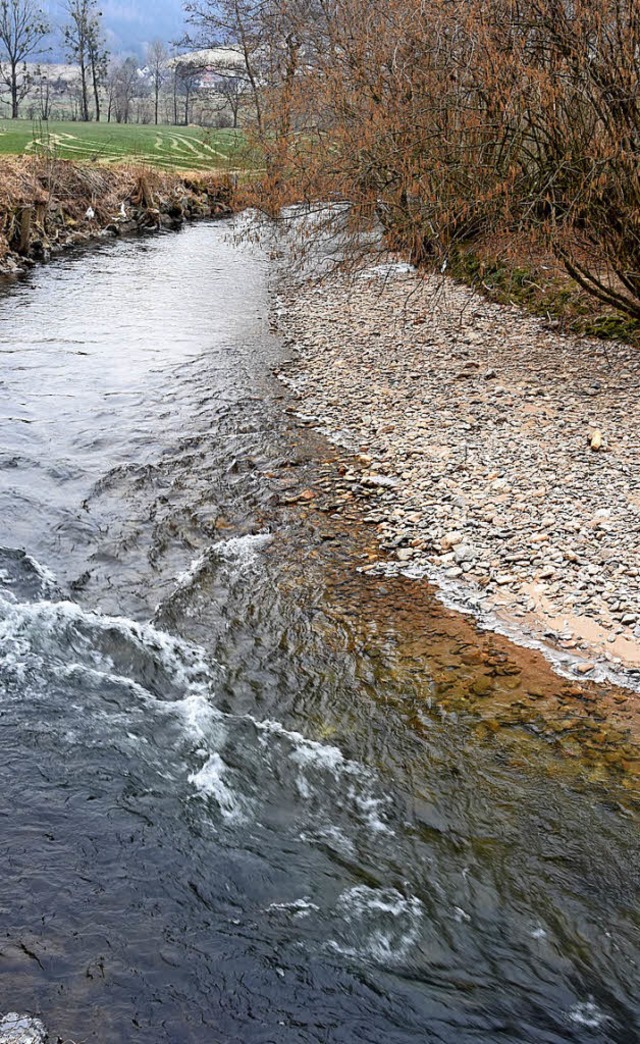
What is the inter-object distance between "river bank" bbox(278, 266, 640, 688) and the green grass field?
10.5 m

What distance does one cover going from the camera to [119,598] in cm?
721

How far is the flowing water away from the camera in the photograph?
3932 millimetres

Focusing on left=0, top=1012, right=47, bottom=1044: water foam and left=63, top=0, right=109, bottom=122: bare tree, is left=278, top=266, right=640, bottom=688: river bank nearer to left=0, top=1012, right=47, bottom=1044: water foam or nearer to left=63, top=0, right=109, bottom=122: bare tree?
left=0, top=1012, right=47, bottom=1044: water foam

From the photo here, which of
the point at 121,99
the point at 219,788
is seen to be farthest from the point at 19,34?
the point at 219,788

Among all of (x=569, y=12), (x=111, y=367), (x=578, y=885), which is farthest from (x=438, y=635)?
(x=111, y=367)

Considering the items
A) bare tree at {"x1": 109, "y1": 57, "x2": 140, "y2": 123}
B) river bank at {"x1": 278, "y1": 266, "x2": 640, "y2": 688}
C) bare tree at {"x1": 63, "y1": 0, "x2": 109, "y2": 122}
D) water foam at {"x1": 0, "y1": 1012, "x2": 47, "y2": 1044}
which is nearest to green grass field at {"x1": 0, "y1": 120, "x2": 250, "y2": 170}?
river bank at {"x1": 278, "y1": 266, "x2": 640, "y2": 688}

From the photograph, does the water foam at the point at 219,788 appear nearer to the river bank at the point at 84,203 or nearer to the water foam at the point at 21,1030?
the water foam at the point at 21,1030

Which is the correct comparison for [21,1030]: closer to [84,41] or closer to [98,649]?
[98,649]

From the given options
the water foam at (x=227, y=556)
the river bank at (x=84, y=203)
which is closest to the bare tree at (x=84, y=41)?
the river bank at (x=84, y=203)

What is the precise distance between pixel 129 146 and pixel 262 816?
154ft

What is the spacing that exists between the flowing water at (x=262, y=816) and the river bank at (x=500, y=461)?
27.5 inches

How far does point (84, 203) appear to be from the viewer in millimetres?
26719

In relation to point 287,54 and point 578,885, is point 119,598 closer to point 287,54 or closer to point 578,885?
point 578,885

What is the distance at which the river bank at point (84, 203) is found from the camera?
21375mm
